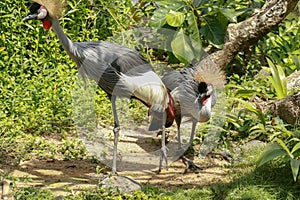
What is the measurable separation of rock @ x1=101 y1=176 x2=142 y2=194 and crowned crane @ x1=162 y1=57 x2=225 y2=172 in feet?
3.46

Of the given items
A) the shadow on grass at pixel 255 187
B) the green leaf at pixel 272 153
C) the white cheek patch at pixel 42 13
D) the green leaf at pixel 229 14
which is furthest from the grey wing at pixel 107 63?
the green leaf at pixel 229 14

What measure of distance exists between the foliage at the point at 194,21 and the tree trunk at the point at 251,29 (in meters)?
0.13

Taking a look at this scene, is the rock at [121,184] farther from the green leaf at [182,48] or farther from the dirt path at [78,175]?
the green leaf at [182,48]

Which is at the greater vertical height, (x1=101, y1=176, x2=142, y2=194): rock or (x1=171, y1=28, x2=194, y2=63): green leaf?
(x1=171, y1=28, x2=194, y2=63): green leaf

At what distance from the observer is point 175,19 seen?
23.2 feet

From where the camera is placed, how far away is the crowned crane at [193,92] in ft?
19.7

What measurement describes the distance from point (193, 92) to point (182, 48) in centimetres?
116

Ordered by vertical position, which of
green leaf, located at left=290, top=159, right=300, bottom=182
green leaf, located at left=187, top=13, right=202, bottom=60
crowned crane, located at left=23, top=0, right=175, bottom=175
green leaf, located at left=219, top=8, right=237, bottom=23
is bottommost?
green leaf, located at left=290, top=159, right=300, bottom=182

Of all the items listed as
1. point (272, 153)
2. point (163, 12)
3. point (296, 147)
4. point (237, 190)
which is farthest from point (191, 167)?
point (163, 12)

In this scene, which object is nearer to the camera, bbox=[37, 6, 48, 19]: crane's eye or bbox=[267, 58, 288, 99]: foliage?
bbox=[37, 6, 48, 19]: crane's eye

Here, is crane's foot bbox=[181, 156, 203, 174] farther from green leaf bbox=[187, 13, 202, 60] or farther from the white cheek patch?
the white cheek patch

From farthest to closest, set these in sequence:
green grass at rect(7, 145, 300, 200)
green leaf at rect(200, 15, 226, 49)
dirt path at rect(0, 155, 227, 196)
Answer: green leaf at rect(200, 15, 226, 49) → dirt path at rect(0, 155, 227, 196) → green grass at rect(7, 145, 300, 200)

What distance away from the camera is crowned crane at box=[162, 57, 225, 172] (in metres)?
6.01

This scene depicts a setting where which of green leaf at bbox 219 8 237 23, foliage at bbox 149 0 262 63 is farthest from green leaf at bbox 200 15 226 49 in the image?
green leaf at bbox 219 8 237 23
